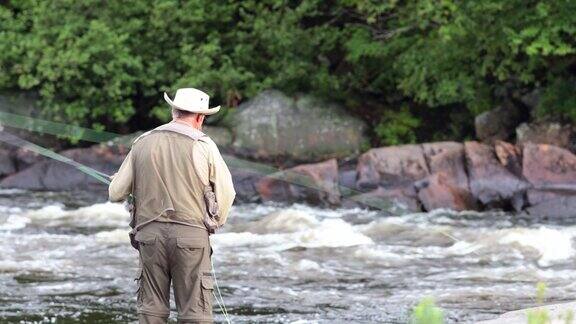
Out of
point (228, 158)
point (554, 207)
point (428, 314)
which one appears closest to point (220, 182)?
point (428, 314)

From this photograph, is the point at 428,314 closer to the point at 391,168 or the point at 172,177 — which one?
the point at 172,177

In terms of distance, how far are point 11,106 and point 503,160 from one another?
862 centimetres

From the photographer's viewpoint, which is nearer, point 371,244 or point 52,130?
point 371,244

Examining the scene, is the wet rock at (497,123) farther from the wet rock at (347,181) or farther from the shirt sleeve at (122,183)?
the shirt sleeve at (122,183)

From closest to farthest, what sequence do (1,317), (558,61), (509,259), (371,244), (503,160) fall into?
(1,317)
(509,259)
(371,244)
(503,160)
(558,61)

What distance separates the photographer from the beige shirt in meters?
5.34

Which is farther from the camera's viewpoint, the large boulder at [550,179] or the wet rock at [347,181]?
the wet rock at [347,181]

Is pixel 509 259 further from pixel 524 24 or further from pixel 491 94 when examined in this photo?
pixel 491 94

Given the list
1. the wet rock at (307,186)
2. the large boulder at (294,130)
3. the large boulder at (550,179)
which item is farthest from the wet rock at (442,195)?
the large boulder at (294,130)

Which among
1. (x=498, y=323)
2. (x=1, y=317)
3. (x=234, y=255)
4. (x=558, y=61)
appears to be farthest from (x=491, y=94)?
(x=498, y=323)

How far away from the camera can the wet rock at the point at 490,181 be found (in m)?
14.2

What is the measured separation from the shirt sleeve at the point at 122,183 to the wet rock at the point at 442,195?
9.11 metres

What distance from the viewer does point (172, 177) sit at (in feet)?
17.5

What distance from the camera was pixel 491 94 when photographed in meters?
17.7
